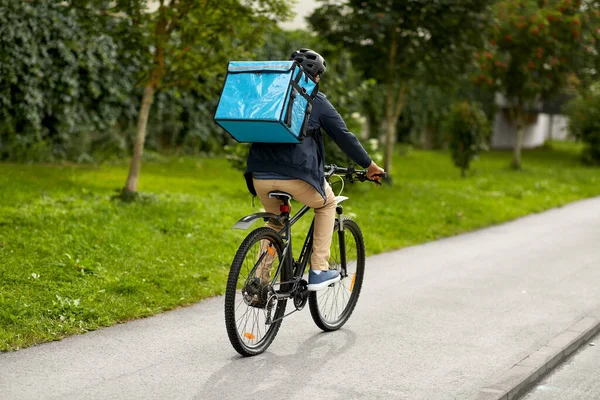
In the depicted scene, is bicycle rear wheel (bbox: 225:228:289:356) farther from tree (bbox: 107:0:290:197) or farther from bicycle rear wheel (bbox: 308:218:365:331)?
tree (bbox: 107:0:290:197)

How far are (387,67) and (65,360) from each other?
10769mm

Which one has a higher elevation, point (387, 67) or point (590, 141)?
point (387, 67)

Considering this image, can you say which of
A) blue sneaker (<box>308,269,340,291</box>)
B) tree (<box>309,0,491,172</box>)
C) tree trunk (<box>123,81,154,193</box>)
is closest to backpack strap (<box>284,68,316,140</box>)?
blue sneaker (<box>308,269,340,291</box>)

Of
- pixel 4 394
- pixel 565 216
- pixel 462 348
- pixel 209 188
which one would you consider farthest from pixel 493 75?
pixel 4 394

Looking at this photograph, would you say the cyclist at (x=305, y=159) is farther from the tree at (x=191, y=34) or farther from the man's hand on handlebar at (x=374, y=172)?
the tree at (x=191, y=34)

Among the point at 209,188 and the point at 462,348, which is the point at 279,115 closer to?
the point at 462,348

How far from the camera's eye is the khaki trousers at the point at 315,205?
5.17 m

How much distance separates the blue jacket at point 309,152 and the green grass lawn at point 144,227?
1.59 m

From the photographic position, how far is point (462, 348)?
18.5 ft

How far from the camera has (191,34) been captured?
1060cm

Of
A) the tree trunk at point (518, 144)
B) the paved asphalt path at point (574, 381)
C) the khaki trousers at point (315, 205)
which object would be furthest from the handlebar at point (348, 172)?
the tree trunk at point (518, 144)

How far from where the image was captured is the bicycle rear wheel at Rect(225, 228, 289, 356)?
4.92 m

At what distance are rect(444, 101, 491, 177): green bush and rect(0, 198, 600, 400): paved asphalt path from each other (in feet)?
34.9

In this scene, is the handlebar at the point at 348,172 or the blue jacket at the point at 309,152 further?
the handlebar at the point at 348,172
